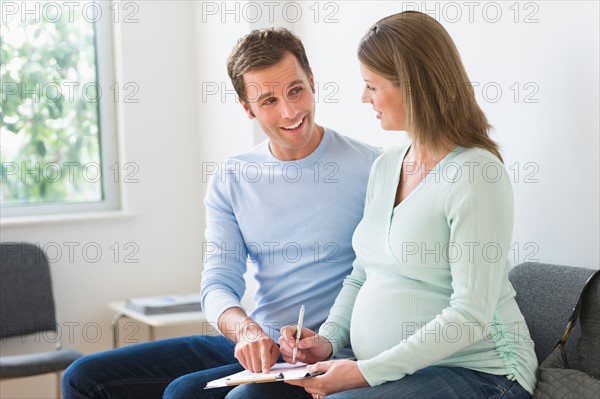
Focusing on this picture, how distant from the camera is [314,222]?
2.14 meters

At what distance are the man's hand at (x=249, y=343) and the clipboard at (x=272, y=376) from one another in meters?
0.03

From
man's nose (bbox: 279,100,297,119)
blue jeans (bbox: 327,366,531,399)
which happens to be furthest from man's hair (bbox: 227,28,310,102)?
blue jeans (bbox: 327,366,531,399)

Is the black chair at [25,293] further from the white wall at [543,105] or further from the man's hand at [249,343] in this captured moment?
the white wall at [543,105]

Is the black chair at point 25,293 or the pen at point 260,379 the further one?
the black chair at point 25,293

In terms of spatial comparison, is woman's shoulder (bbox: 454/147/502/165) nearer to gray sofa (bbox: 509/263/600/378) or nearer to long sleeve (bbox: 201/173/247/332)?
Result: gray sofa (bbox: 509/263/600/378)

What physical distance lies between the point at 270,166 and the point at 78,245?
153cm

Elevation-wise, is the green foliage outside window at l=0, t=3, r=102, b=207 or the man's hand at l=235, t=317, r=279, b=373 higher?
the green foliage outside window at l=0, t=3, r=102, b=207

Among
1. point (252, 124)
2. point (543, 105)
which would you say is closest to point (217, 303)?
point (543, 105)

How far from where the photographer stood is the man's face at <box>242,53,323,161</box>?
6.97 feet

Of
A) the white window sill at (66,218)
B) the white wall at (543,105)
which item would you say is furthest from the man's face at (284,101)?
the white window sill at (66,218)

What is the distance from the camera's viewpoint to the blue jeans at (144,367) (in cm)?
207

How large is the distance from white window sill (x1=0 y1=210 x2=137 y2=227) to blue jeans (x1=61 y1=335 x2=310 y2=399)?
134 centimetres

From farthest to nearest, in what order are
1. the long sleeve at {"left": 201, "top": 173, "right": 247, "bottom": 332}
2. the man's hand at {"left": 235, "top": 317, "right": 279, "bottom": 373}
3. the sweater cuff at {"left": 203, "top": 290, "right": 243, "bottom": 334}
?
the long sleeve at {"left": 201, "top": 173, "right": 247, "bottom": 332} → the sweater cuff at {"left": 203, "top": 290, "right": 243, "bottom": 334} → the man's hand at {"left": 235, "top": 317, "right": 279, "bottom": 373}

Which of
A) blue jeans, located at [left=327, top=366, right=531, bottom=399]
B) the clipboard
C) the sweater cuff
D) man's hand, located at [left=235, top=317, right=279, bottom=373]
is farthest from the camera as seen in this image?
the sweater cuff
